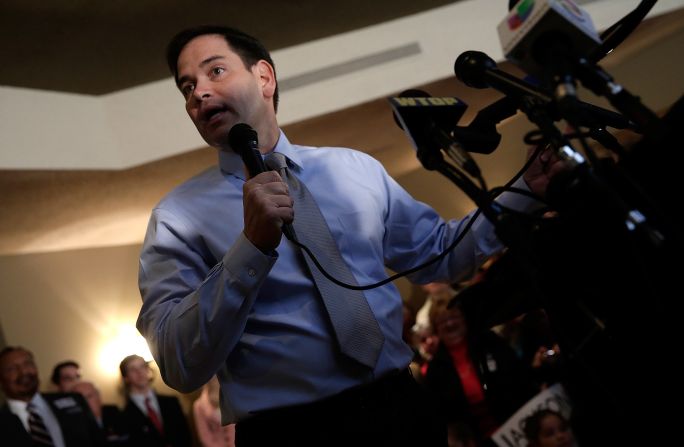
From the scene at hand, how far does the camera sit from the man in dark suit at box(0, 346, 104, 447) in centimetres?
444

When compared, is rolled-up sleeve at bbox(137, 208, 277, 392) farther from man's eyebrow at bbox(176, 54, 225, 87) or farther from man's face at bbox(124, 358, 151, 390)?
man's face at bbox(124, 358, 151, 390)

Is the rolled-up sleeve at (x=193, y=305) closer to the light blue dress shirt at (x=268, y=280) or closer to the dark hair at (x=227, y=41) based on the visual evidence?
the light blue dress shirt at (x=268, y=280)

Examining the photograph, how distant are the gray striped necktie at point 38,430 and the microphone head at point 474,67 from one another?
3.95 m

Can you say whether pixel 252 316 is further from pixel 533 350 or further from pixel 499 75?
pixel 533 350

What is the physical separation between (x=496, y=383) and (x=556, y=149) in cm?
304

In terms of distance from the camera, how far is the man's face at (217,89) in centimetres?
152

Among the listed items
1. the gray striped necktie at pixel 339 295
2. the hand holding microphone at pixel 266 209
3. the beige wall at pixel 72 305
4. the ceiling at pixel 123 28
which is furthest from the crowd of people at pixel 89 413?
the hand holding microphone at pixel 266 209

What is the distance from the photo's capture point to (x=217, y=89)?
1.55 meters

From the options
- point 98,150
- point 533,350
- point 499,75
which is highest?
point 98,150

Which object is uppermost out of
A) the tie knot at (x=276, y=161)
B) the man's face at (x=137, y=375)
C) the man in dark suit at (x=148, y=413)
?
the man's face at (x=137, y=375)

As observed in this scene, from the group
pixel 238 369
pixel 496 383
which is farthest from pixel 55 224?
pixel 238 369

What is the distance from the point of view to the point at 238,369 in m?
1.34

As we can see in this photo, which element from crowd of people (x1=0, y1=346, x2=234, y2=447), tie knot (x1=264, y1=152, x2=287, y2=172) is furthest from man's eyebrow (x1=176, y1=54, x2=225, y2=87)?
crowd of people (x1=0, y1=346, x2=234, y2=447)

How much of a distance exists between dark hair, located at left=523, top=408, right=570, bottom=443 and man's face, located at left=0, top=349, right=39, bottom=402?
2913 millimetres
